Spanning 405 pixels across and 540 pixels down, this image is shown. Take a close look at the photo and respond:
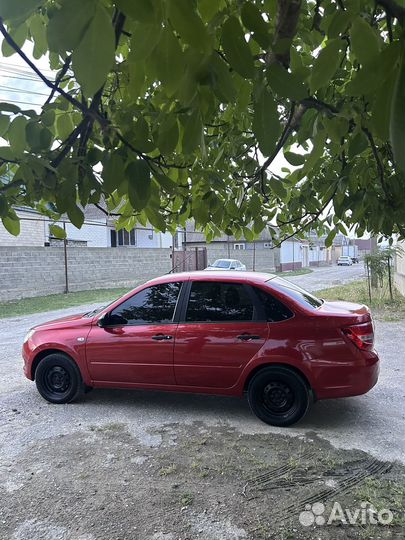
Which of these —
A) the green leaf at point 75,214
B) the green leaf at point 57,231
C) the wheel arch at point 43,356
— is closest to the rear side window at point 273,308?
the wheel arch at point 43,356

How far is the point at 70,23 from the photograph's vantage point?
69 cm

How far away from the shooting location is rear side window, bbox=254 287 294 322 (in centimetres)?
479

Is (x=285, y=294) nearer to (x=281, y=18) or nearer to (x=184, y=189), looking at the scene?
(x=184, y=189)

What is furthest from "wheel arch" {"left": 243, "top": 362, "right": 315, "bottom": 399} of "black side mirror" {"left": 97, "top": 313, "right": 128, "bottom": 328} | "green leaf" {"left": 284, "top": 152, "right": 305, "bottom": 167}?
"green leaf" {"left": 284, "top": 152, "right": 305, "bottom": 167}

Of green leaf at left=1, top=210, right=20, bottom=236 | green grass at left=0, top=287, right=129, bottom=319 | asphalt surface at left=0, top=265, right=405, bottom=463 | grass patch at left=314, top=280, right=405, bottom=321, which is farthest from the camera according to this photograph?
green grass at left=0, top=287, right=129, bottom=319

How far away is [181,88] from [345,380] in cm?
418

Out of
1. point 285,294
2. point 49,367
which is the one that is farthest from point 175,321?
point 49,367

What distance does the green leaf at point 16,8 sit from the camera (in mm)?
664

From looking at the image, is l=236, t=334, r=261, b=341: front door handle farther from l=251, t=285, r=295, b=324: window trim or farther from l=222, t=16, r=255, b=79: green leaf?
l=222, t=16, r=255, b=79: green leaf

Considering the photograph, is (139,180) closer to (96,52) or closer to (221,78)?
(221,78)

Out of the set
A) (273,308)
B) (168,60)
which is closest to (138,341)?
(273,308)

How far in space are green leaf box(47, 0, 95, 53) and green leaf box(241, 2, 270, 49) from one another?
0.42 meters

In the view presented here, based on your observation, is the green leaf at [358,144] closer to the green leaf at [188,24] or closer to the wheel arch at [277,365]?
the green leaf at [188,24]

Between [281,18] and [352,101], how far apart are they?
1.79 feet
